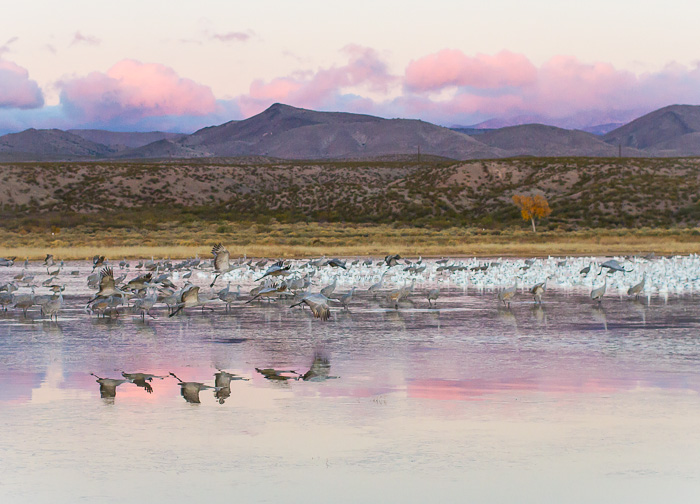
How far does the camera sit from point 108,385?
1008 cm

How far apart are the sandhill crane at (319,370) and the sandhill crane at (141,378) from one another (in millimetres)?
1656

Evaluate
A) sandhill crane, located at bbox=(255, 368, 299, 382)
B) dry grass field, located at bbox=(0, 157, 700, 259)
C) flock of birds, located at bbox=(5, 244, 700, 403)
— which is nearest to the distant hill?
dry grass field, located at bbox=(0, 157, 700, 259)

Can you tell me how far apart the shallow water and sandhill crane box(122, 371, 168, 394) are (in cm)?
9

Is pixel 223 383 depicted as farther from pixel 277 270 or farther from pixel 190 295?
pixel 277 270

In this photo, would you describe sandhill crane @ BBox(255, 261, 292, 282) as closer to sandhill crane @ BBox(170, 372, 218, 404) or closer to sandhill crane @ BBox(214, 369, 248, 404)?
sandhill crane @ BBox(214, 369, 248, 404)

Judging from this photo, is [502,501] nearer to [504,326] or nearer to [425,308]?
[504,326]

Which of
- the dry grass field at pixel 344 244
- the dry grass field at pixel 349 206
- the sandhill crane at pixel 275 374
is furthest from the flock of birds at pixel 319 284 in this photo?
the dry grass field at pixel 349 206

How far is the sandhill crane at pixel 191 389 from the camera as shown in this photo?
9.38 m

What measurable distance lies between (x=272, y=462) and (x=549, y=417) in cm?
274

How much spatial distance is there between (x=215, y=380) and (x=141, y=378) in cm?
85

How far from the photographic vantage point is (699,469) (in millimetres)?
6727

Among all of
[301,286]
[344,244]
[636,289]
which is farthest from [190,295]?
[344,244]

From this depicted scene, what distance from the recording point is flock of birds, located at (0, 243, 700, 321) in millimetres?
17422

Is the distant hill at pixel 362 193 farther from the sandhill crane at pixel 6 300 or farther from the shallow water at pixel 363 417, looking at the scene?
the shallow water at pixel 363 417
